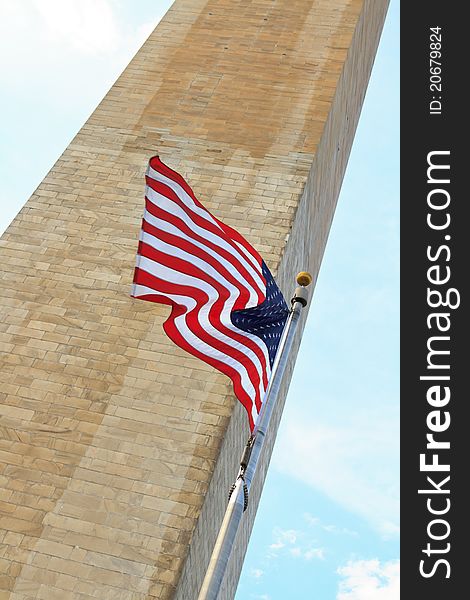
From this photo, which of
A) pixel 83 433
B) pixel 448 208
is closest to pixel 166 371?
pixel 83 433

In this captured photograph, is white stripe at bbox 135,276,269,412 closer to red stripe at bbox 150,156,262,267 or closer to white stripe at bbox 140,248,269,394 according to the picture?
white stripe at bbox 140,248,269,394

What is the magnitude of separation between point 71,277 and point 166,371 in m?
2.37

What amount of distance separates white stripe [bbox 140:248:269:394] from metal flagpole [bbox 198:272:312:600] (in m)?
0.23

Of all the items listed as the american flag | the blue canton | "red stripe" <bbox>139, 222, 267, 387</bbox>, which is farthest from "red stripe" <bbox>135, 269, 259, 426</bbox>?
the blue canton

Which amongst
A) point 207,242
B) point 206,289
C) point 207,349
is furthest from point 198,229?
point 207,349

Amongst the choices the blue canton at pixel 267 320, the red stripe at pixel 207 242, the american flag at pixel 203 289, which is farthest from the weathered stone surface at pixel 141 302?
the red stripe at pixel 207 242

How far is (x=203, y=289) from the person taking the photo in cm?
752

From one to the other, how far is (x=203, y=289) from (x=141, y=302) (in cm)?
453

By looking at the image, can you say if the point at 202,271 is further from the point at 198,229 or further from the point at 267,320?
the point at 267,320

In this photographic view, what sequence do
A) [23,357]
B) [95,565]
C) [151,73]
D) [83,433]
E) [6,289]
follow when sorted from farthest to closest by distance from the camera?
[151,73] → [6,289] → [23,357] → [83,433] → [95,565]

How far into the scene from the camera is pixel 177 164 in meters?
14.0

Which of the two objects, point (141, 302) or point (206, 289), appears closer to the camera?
point (206, 289)

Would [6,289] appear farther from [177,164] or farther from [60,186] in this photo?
[177,164]

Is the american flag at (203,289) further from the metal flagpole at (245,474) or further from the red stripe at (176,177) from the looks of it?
the metal flagpole at (245,474)
